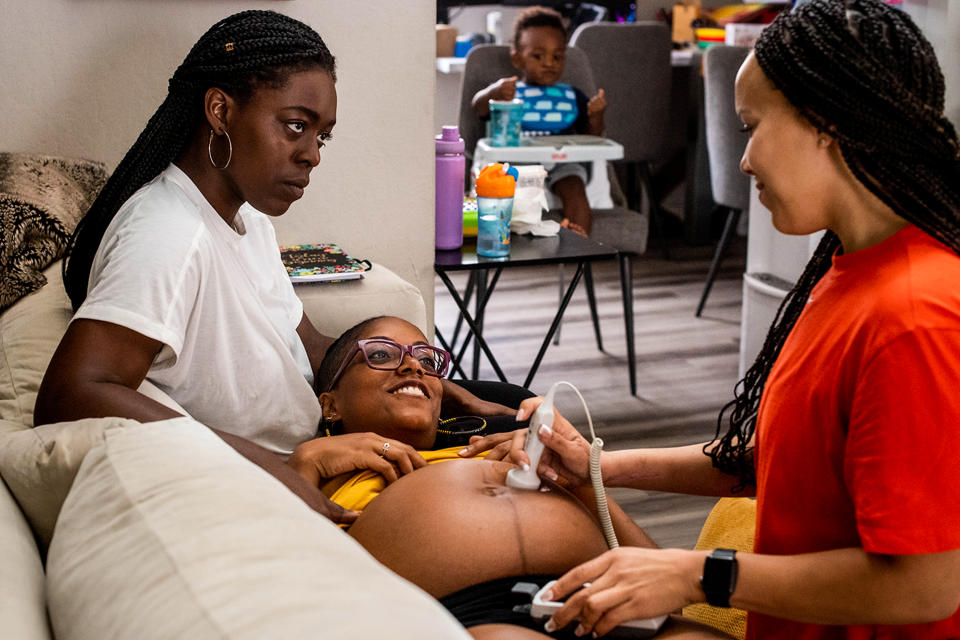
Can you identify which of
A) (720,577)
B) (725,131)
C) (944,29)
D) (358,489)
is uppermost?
(944,29)

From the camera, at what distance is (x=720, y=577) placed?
41.5 inches

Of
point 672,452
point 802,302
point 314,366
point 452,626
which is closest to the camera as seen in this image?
point 452,626

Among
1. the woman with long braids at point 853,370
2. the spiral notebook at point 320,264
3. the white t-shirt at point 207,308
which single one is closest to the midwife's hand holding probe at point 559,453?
the woman with long braids at point 853,370

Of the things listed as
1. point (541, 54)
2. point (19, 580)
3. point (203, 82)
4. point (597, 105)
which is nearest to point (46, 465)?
point (19, 580)

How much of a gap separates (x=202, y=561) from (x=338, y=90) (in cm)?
178

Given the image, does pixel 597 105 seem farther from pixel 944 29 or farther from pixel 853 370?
pixel 853 370

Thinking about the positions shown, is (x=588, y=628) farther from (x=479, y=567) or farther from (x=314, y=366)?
(x=314, y=366)

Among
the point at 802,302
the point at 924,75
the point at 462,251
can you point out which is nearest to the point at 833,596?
the point at 802,302

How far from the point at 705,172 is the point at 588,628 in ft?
15.4

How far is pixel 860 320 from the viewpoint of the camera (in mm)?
1017

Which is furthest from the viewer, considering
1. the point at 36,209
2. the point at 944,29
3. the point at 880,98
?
the point at 944,29

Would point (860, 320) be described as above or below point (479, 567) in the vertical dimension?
above

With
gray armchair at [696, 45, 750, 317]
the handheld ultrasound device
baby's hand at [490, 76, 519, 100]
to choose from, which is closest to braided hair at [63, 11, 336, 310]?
the handheld ultrasound device

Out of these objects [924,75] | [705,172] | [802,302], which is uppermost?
[924,75]
